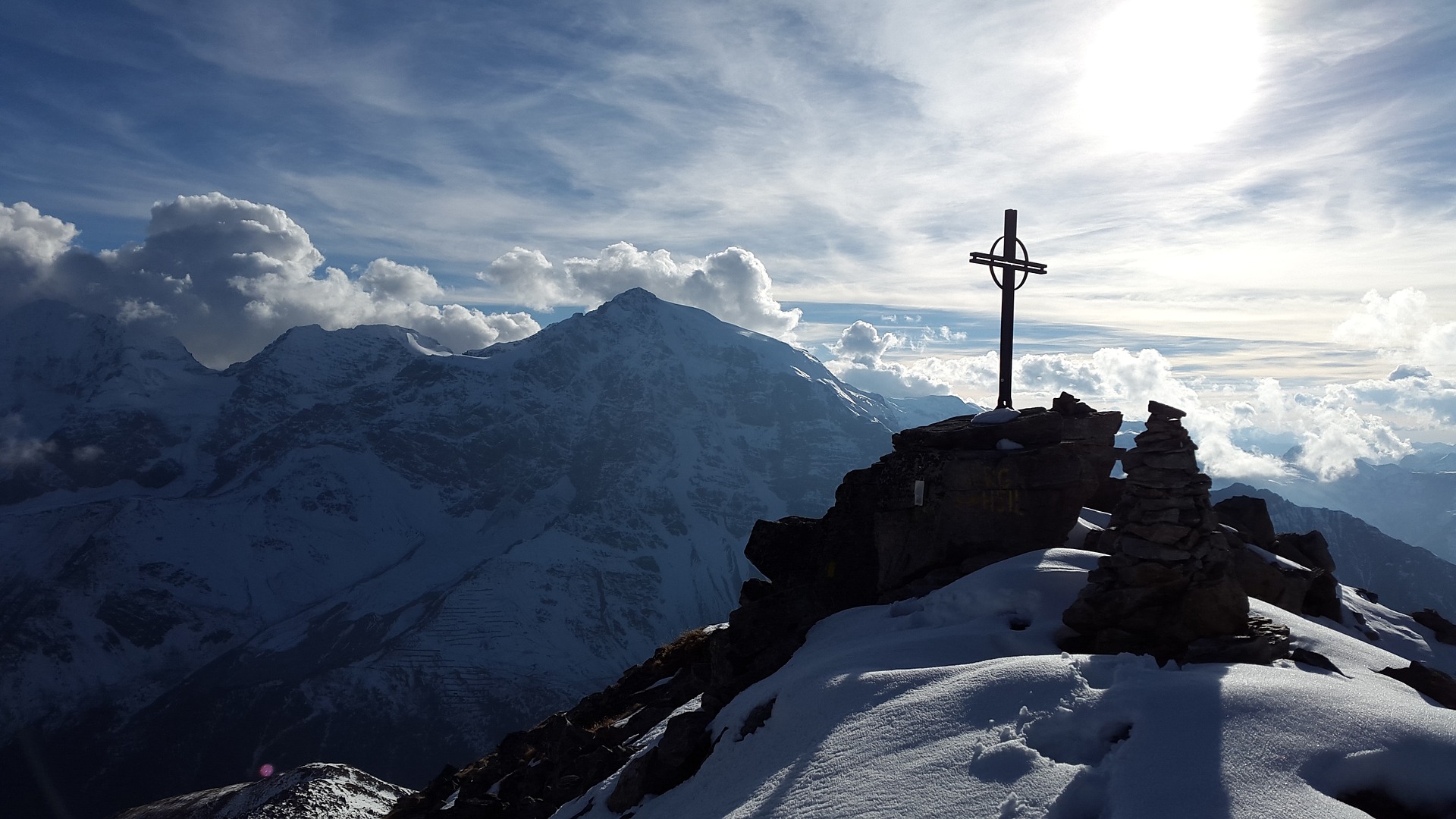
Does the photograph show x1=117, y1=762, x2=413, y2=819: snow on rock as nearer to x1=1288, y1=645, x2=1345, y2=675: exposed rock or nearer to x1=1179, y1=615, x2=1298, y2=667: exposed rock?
x1=1179, y1=615, x2=1298, y2=667: exposed rock

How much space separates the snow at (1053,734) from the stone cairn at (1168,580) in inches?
28.6

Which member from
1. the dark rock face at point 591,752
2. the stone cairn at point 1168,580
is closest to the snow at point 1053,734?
the stone cairn at point 1168,580

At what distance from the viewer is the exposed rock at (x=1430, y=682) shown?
504 inches

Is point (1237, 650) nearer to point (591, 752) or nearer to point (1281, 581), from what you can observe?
point (1281, 581)

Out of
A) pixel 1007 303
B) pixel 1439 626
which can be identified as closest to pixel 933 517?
pixel 1007 303

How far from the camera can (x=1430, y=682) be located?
1315cm

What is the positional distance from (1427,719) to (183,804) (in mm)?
76255

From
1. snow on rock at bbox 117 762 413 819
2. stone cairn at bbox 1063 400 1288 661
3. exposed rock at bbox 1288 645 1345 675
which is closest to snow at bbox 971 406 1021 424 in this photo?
stone cairn at bbox 1063 400 1288 661

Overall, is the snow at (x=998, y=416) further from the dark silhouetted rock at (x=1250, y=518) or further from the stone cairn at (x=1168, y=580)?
the dark silhouetted rock at (x=1250, y=518)

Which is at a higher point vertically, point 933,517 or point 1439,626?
point 933,517

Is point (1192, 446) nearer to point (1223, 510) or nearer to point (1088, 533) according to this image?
point (1088, 533)

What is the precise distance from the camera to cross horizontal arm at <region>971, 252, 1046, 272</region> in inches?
901

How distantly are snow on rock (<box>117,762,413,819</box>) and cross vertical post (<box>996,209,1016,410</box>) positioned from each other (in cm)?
4459

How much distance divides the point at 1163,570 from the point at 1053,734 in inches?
201
